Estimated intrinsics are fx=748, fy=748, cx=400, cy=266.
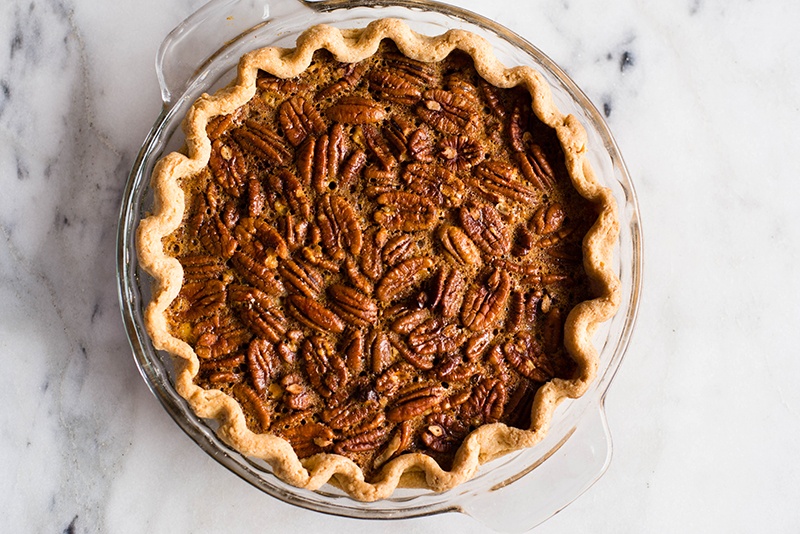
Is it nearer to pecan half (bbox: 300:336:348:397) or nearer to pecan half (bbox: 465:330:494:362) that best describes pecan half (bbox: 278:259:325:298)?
pecan half (bbox: 300:336:348:397)

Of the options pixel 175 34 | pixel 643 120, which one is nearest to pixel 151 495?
A: pixel 175 34

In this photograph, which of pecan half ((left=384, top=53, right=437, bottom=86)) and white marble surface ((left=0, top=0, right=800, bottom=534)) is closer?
pecan half ((left=384, top=53, right=437, bottom=86))

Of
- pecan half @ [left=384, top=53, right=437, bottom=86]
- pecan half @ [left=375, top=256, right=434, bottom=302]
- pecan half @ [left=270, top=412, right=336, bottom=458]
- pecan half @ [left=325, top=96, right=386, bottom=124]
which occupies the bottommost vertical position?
pecan half @ [left=270, top=412, right=336, bottom=458]

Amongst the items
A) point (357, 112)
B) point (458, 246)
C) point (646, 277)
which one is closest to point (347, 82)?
point (357, 112)

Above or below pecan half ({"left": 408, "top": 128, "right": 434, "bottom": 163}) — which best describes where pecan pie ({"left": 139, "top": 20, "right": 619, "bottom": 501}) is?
below

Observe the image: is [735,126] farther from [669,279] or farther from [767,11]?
[669,279]

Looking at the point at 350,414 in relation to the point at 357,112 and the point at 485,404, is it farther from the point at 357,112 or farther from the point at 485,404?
the point at 357,112

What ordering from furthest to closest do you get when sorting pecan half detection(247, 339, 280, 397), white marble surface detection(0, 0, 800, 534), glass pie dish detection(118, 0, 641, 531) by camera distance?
white marble surface detection(0, 0, 800, 534), glass pie dish detection(118, 0, 641, 531), pecan half detection(247, 339, 280, 397)

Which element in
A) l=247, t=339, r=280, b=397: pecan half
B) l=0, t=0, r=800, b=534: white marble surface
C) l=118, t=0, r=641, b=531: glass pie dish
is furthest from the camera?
l=0, t=0, r=800, b=534: white marble surface

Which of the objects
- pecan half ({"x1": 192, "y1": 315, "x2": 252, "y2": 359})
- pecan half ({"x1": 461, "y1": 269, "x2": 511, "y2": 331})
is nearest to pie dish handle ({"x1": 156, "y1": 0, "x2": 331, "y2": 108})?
pecan half ({"x1": 192, "y1": 315, "x2": 252, "y2": 359})
